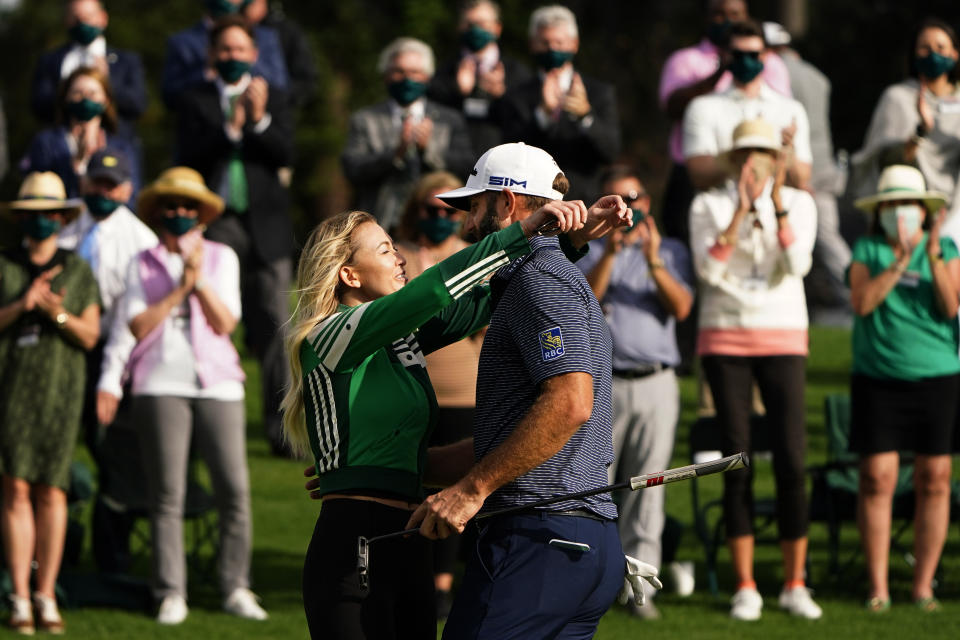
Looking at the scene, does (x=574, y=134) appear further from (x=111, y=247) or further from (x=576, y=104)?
(x=111, y=247)

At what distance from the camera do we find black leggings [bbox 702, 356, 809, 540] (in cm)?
927

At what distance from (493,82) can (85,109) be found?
3000mm

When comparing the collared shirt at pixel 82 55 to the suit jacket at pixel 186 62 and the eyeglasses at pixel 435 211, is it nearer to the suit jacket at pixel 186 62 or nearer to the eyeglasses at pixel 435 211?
the suit jacket at pixel 186 62

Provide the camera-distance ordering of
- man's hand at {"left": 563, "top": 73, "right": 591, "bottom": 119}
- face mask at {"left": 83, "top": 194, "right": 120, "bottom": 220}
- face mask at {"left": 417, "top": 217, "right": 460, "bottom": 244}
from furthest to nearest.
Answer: man's hand at {"left": 563, "top": 73, "right": 591, "bottom": 119} < face mask at {"left": 83, "top": 194, "right": 120, "bottom": 220} < face mask at {"left": 417, "top": 217, "right": 460, "bottom": 244}

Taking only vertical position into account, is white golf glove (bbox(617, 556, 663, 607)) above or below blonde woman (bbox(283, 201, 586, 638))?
below

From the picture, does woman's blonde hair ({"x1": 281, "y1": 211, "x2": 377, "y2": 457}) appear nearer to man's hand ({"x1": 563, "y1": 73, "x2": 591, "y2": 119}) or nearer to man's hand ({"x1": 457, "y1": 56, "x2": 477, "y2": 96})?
man's hand ({"x1": 563, "y1": 73, "x2": 591, "y2": 119})

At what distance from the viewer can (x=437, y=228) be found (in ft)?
31.4

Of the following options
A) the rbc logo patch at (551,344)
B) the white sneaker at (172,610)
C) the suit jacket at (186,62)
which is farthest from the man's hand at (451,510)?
the suit jacket at (186,62)

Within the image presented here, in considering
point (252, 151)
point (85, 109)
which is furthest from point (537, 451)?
point (85, 109)

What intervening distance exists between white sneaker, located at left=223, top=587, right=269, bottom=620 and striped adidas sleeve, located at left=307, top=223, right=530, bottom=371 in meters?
4.49

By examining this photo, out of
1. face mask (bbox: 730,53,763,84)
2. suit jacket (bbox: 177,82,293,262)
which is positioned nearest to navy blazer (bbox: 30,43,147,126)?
suit jacket (bbox: 177,82,293,262)

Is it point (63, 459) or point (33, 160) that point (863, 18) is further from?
point (63, 459)

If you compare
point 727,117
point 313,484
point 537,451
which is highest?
point 727,117

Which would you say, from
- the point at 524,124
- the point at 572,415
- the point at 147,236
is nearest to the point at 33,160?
the point at 147,236
